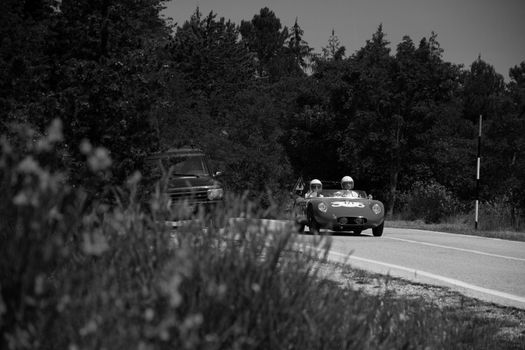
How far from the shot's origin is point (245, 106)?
4806 centimetres

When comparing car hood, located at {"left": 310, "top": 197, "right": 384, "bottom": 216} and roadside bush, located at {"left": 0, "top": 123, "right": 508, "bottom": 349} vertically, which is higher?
roadside bush, located at {"left": 0, "top": 123, "right": 508, "bottom": 349}

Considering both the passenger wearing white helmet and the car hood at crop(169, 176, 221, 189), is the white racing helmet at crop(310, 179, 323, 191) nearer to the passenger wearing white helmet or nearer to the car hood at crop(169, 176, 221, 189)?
the passenger wearing white helmet

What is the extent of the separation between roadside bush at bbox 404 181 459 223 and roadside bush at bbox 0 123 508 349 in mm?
23387

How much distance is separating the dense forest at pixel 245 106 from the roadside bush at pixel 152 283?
0.32 metres

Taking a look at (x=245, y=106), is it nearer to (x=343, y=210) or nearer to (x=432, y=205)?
(x=432, y=205)

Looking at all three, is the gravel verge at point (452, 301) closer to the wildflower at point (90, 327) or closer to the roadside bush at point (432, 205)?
the wildflower at point (90, 327)

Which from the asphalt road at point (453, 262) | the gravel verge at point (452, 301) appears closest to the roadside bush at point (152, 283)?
the gravel verge at point (452, 301)

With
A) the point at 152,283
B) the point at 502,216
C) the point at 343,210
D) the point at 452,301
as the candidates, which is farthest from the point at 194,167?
the point at 152,283

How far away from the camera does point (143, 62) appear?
10.1m

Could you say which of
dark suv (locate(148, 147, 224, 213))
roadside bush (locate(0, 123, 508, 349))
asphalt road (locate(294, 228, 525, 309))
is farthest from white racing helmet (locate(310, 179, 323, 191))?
roadside bush (locate(0, 123, 508, 349))

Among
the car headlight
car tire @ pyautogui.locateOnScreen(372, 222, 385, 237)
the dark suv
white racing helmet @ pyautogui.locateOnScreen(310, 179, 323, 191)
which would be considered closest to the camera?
the dark suv

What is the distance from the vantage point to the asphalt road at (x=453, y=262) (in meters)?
8.41

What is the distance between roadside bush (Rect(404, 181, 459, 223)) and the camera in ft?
88.8

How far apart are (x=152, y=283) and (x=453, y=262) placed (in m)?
8.97
